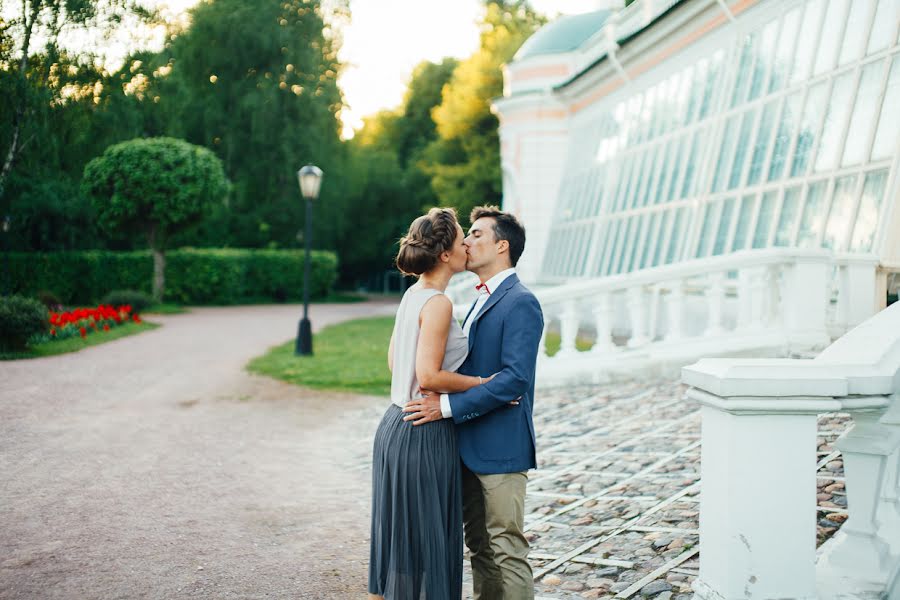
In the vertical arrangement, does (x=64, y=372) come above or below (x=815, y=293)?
below

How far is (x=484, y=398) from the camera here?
302 cm

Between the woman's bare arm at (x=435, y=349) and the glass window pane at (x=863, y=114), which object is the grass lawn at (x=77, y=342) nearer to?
the woman's bare arm at (x=435, y=349)

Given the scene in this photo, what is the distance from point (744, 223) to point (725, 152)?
5.58 ft

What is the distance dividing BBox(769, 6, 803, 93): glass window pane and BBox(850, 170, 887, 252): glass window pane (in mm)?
3089

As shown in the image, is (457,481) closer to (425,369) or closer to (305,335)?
(425,369)

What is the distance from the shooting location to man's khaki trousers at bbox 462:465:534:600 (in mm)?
3051

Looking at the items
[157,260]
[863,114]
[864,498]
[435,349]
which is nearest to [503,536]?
[435,349]

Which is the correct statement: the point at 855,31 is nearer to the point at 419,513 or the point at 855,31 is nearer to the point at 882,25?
the point at 882,25

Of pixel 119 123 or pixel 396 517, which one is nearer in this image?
pixel 396 517

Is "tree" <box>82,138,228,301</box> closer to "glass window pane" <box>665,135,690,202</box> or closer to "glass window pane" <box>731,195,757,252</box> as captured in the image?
"glass window pane" <box>665,135,690,202</box>

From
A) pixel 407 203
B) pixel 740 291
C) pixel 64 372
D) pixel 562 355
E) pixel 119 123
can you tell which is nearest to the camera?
pixel 740 291

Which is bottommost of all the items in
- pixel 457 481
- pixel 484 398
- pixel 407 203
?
pixel 457 481

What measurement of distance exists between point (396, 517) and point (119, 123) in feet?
81.4

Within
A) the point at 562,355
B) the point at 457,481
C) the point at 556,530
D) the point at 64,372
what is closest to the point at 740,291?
the point at 562,355
